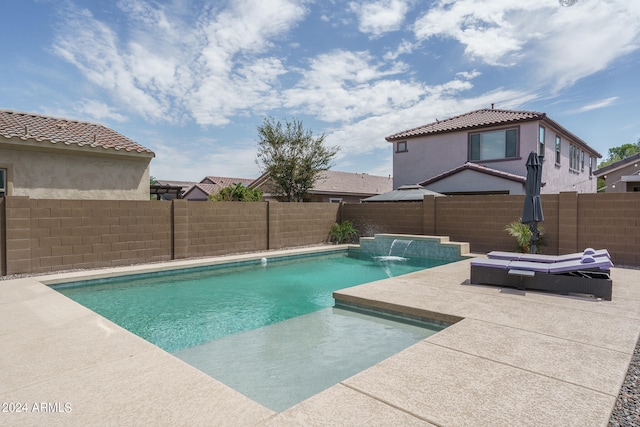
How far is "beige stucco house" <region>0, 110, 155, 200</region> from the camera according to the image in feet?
39.1

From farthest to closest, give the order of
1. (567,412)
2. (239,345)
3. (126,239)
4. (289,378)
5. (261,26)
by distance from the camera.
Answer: (261,26) < (126,239) < (239,345) < (289,378) < (567,412)

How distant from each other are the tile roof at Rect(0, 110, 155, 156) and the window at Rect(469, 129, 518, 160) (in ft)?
52.6

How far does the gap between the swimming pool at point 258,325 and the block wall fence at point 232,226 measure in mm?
1564

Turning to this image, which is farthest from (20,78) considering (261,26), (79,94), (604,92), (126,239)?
(604,92)

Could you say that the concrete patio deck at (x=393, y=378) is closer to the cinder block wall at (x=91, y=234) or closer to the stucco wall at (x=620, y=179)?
the cinder block wall at (x=91, y=234)

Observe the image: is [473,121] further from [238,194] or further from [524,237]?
[238,194]

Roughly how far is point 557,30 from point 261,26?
9910mm

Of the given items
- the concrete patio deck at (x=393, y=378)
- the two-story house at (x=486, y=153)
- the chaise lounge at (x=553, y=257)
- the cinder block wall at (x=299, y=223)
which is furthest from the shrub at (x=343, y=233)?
the concrete patio deck at (x=393, y=378)

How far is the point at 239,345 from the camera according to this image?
5035 millimetres

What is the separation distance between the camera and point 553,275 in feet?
20.9

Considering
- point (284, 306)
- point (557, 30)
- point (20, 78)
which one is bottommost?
point (284, 306)

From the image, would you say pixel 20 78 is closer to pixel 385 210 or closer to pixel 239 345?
pixel 239 345

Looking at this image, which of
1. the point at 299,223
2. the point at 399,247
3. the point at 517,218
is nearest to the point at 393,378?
the point at 517,218

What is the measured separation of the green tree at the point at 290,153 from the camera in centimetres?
2334
